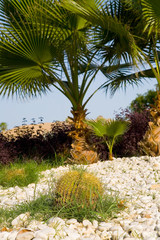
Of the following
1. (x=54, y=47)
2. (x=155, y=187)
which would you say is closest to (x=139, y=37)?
(x=54, y=47)

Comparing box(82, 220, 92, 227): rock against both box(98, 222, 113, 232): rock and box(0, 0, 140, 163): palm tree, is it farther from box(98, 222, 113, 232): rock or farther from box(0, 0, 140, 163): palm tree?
box(0, 0, 140, 163): palm tree

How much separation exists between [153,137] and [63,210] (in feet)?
13.6

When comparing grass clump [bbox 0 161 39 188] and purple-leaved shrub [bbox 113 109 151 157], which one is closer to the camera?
grass clump [bbox 0 161 39 188]

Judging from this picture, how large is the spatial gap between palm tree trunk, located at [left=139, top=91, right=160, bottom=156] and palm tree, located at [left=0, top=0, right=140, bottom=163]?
1268 mm

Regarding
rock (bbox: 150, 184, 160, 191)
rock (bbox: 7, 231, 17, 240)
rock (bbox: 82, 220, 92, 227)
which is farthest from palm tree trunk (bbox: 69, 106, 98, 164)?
rock (bbox: 7, 231, 17, 240)

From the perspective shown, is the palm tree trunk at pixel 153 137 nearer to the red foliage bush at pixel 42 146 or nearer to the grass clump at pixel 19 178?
the red foliage bush at pixel 42 146

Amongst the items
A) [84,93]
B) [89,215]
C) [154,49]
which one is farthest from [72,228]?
[154,49]

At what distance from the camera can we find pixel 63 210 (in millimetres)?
3062

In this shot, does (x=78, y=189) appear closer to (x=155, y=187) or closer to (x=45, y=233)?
(x=45, y=233)

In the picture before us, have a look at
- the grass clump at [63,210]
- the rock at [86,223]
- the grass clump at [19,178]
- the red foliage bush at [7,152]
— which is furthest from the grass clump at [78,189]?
the red foliage bush at [7,152]

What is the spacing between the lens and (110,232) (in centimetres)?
277

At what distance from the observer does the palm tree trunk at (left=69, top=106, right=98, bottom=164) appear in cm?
674

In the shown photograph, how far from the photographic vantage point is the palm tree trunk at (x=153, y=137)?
22.1ft

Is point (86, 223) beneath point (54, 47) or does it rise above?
beneath
